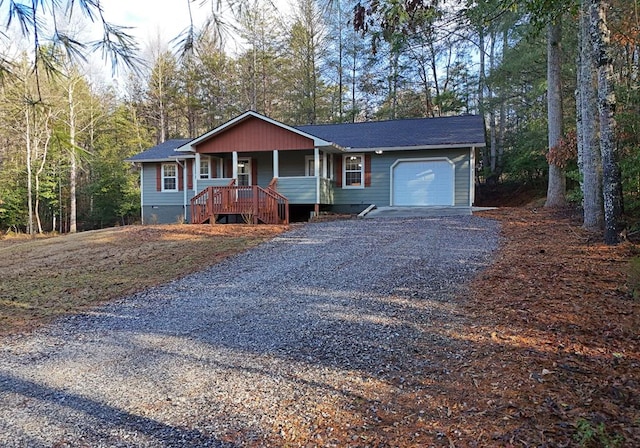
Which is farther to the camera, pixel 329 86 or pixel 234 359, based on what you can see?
pixel 329 86

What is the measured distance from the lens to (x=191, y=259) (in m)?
8.64

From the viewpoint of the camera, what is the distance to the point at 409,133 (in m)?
17.1

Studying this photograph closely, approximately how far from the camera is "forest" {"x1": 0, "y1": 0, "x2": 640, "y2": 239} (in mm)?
3066

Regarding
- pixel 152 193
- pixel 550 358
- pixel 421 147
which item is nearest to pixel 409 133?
pixel 421 147

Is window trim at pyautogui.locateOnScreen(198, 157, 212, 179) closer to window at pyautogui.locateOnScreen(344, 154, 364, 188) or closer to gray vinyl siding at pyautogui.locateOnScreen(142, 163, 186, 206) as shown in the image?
gray vinyl siding at pyautogui.locateOnScreen(142, 163, 186, 206)

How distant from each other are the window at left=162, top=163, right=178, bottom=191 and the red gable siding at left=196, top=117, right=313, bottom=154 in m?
3.86

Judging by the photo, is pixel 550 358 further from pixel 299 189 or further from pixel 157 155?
pixel 157 155

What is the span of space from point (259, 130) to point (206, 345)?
38.8 feet

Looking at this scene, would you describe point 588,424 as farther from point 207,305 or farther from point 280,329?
point 207,305

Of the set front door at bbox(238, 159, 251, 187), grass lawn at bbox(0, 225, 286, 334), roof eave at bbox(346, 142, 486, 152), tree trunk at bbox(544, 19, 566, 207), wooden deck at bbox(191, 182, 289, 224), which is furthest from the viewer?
front door at bbox(238, 159, 251, 187)

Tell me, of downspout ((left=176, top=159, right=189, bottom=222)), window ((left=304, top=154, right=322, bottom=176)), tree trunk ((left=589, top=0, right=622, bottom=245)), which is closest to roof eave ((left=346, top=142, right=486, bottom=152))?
window ((left=304, top=154, right=322, bottom=176))

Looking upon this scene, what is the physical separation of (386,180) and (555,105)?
19.2ft

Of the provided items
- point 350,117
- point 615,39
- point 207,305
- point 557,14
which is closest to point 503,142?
point 350,117

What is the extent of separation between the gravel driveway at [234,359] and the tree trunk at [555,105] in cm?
854
